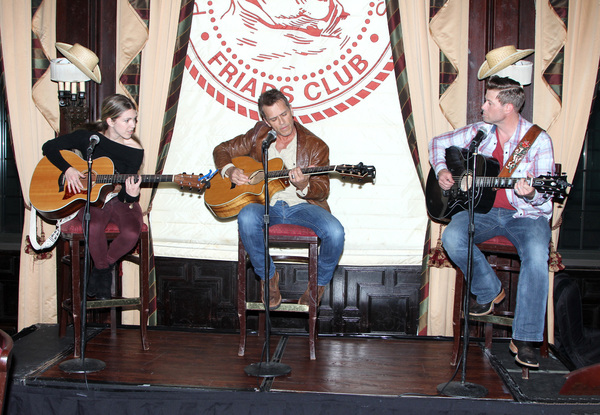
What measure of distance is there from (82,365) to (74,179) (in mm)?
1000

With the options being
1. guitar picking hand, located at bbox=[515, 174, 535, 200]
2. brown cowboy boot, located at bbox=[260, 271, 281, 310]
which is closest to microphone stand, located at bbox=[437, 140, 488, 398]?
guitar picking hand, located at bbox=[515, 174, 535, 200]

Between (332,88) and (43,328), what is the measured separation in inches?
99.1

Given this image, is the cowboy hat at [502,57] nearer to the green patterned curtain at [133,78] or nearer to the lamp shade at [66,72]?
the green patterned curtain at [133,78]

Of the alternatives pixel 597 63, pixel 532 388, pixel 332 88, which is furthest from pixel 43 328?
pixel 597 63

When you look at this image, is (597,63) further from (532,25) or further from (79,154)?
(79,154)

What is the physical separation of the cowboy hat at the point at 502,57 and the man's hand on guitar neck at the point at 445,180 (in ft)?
3.08

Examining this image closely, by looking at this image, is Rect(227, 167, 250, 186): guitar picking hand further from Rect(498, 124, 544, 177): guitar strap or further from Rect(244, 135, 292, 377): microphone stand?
Rect(498, 124, 544, 177): guitar strap

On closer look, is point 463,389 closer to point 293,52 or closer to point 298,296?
point 298,296

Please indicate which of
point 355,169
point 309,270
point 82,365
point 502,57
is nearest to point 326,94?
point 355,169

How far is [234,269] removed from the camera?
165 inches

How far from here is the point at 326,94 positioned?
403 centimetres

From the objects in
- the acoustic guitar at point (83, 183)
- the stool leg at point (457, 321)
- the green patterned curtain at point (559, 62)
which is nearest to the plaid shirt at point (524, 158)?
the stool leg at point (457, 321)

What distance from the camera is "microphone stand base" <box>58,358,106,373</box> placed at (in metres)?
2.99

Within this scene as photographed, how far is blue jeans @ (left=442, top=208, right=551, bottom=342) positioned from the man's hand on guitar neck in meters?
0.21
